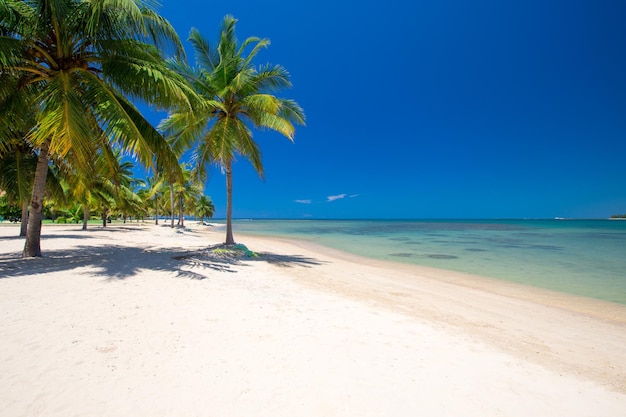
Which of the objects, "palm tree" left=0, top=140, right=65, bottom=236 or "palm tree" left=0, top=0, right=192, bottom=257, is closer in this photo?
"palm tree" left=0, top=0, right=192, bottom=257

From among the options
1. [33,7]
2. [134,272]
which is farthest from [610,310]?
[33,7]

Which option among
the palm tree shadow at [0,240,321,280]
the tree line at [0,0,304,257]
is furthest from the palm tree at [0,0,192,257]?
the palm tree shadow at [0,240,321,280]

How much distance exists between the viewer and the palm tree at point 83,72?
673cm

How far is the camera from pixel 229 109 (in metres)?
12.0

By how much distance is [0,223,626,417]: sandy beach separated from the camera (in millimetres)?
2445

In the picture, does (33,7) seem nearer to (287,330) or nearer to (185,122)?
(185,122)

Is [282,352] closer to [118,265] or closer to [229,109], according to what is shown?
[118,265]

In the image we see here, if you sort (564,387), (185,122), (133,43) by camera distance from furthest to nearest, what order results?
(185,122)
(133,43)
(564,387)

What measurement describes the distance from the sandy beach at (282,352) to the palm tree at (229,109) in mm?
6587

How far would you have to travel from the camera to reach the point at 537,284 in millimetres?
9477

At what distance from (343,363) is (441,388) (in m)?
0.98

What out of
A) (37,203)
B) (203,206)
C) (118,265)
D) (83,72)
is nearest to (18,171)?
(37,203)

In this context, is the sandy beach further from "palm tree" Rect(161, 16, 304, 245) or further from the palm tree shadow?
"palm tree" Rect(161, 16, 304, 245)

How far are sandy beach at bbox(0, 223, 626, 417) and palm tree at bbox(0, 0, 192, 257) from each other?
3416 millimetres
